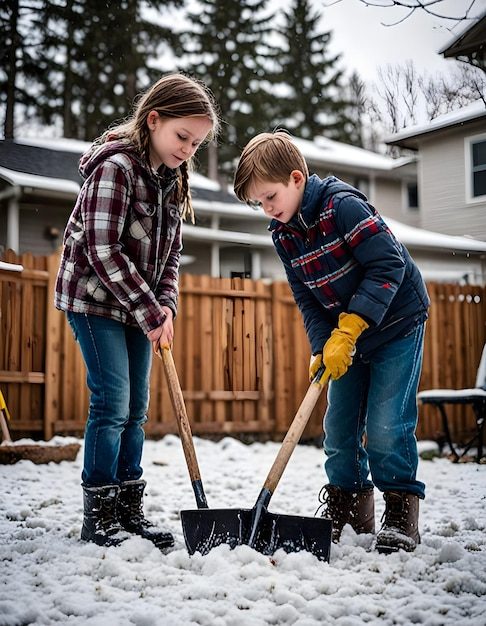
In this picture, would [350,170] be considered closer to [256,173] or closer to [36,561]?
[256,173]

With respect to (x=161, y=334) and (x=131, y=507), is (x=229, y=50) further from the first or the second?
(x=131, y=507)

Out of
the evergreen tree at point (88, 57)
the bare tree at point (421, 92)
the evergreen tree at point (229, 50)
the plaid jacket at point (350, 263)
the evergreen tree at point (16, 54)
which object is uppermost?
the evergreen tree at point (229, 50)

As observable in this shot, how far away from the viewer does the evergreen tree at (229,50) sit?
514 cm

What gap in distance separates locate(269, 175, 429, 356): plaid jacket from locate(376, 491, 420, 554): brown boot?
18.3 inches

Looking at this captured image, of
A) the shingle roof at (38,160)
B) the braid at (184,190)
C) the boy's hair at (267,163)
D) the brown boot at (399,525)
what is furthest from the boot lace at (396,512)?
the shingle roof at (38,160)

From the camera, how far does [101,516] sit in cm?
203

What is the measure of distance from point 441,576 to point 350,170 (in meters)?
6.67

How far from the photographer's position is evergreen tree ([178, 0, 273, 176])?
5145 mm

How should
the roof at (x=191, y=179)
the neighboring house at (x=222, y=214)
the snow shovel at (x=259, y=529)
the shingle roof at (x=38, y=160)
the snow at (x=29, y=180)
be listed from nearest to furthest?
the snow shovel at (x=259, y=529) → the roof at (x=191, y=179) → the shingle roof at (x=38, y=160) → the neighboring house at (x=222, y=214) → the snow at (x=29, y=180)

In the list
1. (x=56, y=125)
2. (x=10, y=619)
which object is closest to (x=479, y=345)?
(x=10, y=619)

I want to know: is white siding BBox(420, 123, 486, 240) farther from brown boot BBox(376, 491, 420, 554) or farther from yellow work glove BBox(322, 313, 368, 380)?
brown boot BBox(376, 491, 420, 554)

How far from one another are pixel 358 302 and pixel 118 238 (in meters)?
0.74

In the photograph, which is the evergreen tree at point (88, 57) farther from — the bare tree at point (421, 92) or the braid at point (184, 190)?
the bare tree at point (421, 92)

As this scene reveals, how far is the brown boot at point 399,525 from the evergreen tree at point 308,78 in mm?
2853
